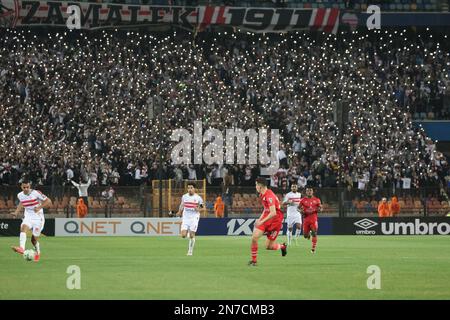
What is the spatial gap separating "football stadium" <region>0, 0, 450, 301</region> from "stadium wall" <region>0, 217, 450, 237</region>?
7 cm

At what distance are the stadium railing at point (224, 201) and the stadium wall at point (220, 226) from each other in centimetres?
50

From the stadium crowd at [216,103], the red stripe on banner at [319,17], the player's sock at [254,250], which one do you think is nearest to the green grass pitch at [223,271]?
the player's sock at [254,250]

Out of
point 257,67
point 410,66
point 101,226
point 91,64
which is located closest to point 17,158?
point 101,226

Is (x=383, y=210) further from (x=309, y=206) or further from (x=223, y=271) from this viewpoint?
(x=223, y=271)

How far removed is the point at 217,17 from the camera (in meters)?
64.6

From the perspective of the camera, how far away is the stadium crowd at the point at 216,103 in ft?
170

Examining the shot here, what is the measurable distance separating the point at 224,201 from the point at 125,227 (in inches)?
187

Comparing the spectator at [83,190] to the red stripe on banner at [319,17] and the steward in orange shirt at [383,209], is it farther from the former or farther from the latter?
the red stripe on banner at [319,17]

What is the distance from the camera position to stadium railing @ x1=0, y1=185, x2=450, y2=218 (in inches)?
1882

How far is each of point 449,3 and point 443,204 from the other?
2120 cm

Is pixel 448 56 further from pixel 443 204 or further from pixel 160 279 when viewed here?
pixel 160 279

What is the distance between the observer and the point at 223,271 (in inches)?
1006

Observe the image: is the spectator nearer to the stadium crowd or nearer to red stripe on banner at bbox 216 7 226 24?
the stadium crowd

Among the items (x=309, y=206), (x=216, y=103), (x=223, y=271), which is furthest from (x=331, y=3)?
(x=223, y=271)
